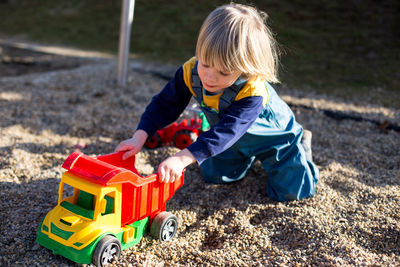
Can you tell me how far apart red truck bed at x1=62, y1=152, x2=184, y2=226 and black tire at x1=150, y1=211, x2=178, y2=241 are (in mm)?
43

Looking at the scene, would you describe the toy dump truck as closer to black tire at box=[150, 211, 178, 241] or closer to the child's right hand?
black tire at box=[150, 211, 178, 241]

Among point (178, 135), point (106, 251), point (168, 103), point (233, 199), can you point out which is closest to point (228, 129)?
point (168, 103)

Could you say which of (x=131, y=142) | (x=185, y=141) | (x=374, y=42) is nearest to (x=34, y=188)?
(x=131, y=142)

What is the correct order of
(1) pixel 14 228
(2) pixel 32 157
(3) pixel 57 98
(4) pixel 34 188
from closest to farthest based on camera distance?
(1) pixel 14 228
(4) pixel 34 188
(2) pixel 32 157
(3) pixel 57 98

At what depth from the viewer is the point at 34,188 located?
2281 mm

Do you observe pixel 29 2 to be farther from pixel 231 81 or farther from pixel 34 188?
pixel 231 81

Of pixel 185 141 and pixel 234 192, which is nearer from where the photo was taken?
pixel 234 192

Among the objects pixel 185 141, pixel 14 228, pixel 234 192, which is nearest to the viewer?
pixel 14 228

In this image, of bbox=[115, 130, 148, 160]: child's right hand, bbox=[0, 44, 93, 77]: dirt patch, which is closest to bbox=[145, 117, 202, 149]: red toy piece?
bbox=[115, 130, 148, 160]: child's right hand

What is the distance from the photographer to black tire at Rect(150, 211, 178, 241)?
188 cm

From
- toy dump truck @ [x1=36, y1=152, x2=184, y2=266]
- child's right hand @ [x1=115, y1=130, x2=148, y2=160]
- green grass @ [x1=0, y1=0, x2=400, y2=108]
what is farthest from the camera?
green grass @ [x1=0, y1=0, x2=400, y2=108]

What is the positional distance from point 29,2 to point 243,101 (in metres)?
10.1

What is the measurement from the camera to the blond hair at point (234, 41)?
5.64 ft

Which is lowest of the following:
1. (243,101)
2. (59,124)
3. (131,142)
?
(59,124)
